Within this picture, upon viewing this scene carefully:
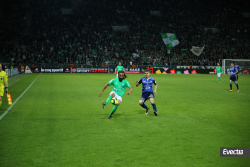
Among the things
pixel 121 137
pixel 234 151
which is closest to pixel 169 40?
pixel 121 137

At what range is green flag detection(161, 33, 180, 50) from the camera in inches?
2405

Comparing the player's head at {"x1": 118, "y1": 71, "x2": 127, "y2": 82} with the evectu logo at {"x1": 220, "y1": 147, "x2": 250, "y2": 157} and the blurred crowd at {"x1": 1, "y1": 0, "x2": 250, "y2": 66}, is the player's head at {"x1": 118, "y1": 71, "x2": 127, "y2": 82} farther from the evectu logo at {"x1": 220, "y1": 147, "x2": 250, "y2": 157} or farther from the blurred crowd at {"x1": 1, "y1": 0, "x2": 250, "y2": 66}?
the blurred crowd at {"x1": 1, "y1": 0, "x2": 250, "y2": 66}

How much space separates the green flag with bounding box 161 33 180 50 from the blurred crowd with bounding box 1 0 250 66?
1.04m

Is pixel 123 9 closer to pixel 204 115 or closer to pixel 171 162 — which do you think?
pixel 204 115

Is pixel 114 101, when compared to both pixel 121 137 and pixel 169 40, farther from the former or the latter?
pixel 169 40

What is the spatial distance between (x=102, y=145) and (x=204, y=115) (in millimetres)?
5698

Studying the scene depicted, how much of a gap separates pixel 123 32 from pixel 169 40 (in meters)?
11.3

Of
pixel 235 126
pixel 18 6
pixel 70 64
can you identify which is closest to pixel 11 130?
pixel 235 126

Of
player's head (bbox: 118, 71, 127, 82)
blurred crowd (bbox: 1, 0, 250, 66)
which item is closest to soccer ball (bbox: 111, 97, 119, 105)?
player's head (bbox: 118, 71, 127, 82)

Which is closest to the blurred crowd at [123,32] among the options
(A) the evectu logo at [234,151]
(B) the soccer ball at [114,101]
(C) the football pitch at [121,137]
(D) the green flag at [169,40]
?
(D) the green flag at [169,40]

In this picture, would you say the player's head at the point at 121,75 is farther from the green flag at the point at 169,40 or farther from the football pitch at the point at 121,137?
the green flag at the point at 169,40

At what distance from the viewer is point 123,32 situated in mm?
66000

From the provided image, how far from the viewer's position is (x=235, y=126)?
902 centimetres

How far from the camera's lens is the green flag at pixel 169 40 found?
200 feet
